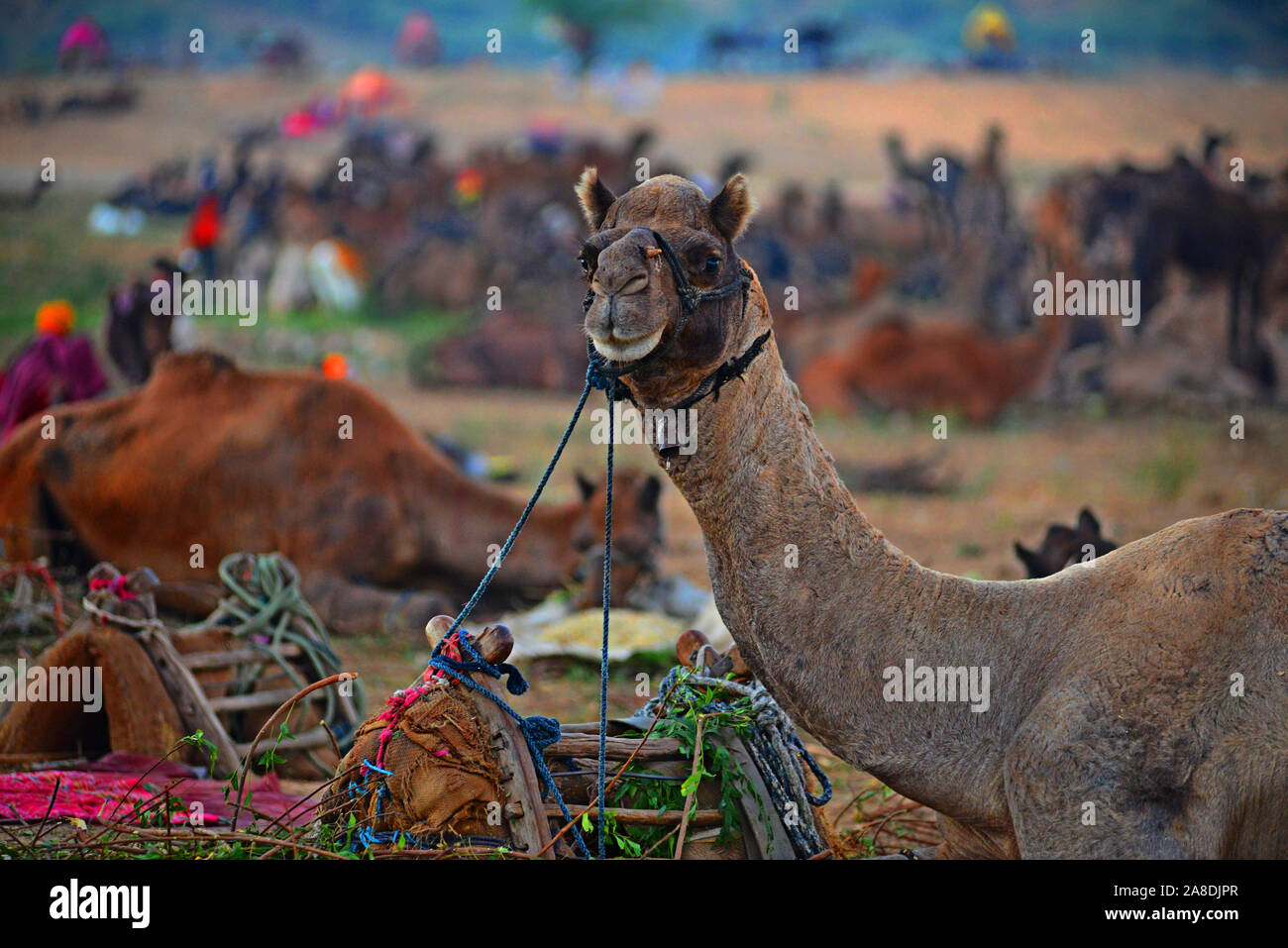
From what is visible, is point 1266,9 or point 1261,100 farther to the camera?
point 1266,9

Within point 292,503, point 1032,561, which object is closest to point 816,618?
point 1032,561

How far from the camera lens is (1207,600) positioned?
361 centimetres

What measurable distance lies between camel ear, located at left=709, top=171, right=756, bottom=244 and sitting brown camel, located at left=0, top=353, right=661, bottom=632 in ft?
16.6

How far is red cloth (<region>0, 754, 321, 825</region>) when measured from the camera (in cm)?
450

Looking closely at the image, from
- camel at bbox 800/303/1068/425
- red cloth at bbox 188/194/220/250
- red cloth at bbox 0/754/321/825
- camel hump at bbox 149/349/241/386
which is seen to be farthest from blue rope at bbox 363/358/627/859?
red cloth at bbox 188/194/220/250

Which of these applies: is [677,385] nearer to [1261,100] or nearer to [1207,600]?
[1207,600]

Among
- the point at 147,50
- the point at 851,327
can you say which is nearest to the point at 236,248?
the point at 851,327

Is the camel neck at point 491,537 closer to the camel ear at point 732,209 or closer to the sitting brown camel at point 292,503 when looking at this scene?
the sitting brown camel at point 292,503

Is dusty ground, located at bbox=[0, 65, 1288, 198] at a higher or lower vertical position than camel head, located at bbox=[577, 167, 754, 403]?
higher

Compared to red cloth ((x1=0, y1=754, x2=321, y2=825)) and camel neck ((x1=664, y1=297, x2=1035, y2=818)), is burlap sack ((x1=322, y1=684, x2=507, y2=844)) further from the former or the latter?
camel neck ((x1=664, y1=297, x2=1035, y2=818))

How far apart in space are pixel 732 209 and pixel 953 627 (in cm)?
131

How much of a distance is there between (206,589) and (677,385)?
16.5 feet

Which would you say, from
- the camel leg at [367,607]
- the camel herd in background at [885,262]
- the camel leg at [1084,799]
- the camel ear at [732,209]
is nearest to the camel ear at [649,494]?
the camel leg at [367,607]

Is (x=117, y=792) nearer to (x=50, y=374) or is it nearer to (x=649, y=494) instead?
(x=649, y=494)
